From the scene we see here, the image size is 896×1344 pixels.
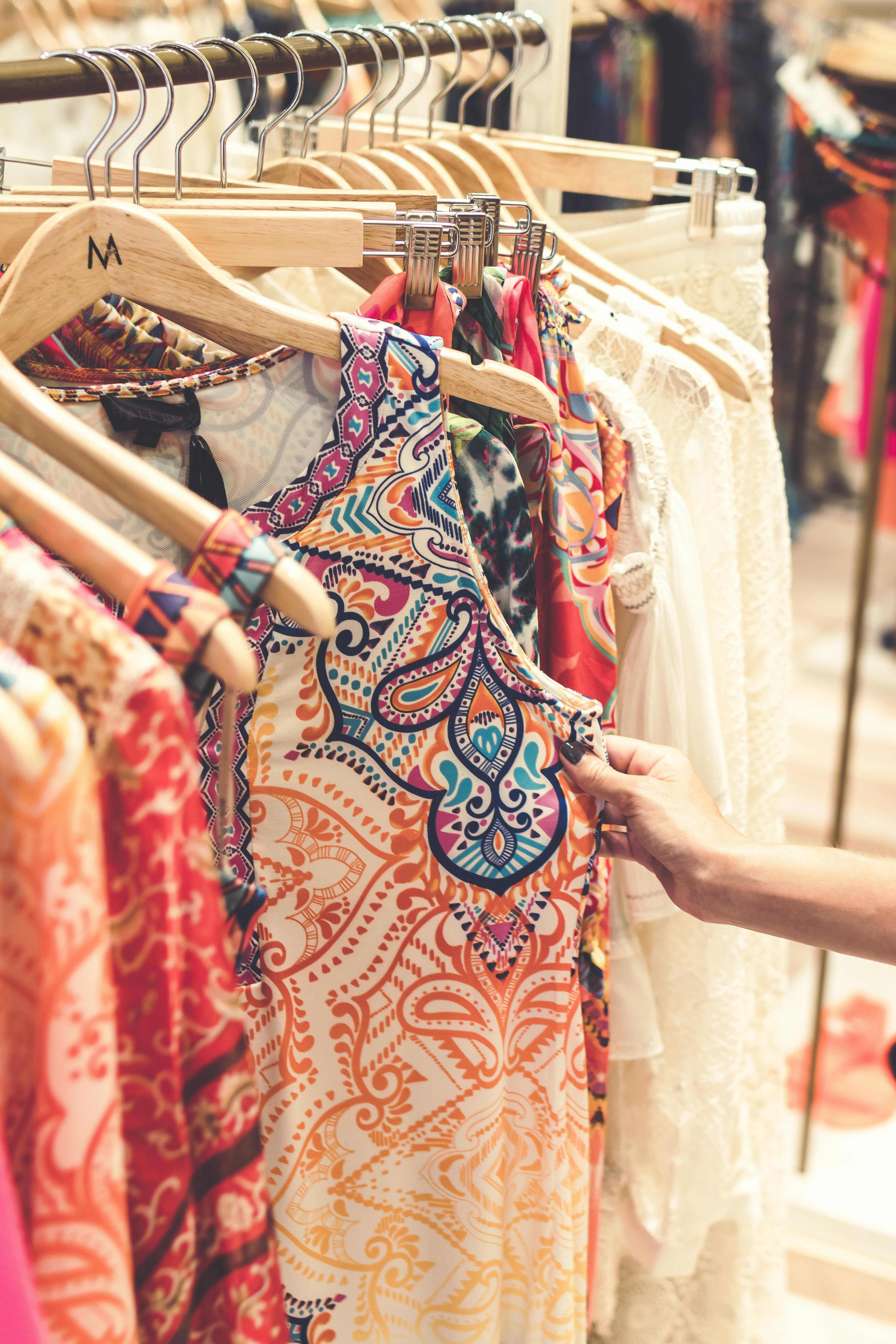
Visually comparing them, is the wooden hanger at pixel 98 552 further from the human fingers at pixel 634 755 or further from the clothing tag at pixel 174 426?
the human fingers at pixel 634 755

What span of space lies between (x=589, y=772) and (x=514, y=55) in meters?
0.74

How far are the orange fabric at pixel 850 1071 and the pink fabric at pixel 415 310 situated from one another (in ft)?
4.11

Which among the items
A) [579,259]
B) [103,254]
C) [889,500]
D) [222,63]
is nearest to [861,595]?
[579,259]

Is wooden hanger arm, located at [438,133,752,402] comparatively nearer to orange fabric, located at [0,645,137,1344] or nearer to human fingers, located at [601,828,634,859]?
human fingers, located at [601,828,634,859]

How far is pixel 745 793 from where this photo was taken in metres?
0.89

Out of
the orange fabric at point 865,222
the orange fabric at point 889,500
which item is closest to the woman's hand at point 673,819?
the orange fabric at point 865,222

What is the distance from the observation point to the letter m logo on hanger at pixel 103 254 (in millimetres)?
591

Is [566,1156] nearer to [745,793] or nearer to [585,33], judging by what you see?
[745,793]

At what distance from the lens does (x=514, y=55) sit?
1.05 meters

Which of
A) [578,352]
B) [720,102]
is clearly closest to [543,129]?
[578,352]

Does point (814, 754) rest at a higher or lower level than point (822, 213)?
lower

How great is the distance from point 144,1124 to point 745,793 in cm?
59

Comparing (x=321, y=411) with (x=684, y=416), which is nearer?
(x=321, y=411)

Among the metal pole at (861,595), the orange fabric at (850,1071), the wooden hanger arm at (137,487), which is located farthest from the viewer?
the orange fabric at (850,1071)
